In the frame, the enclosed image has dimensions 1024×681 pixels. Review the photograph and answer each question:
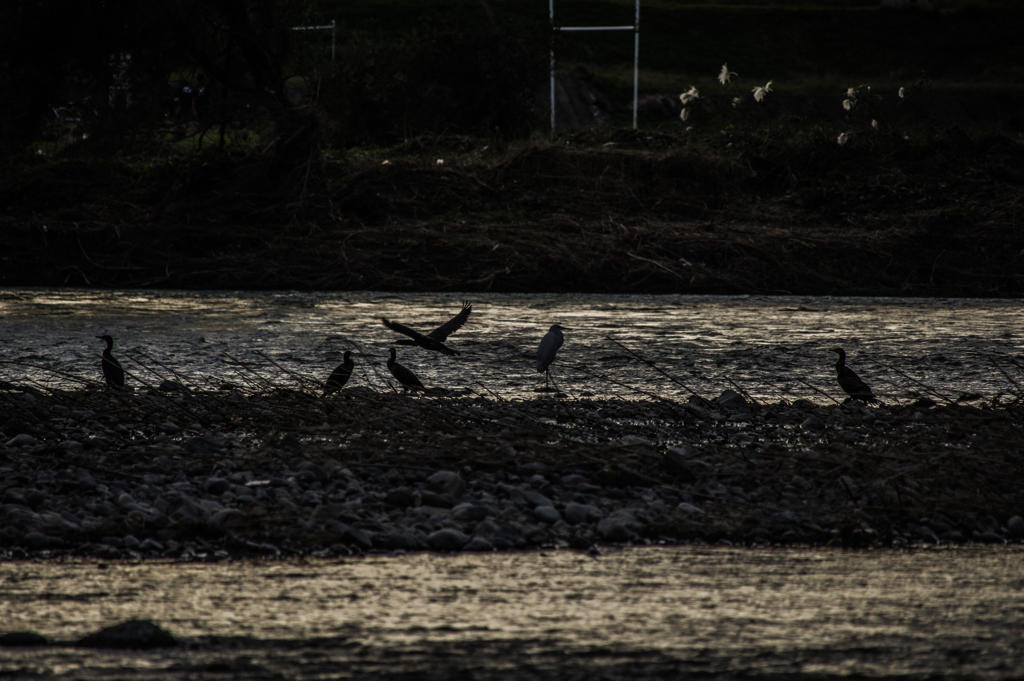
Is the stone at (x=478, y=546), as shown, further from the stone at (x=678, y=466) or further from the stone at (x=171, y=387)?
the stone at (x=171, y=387)

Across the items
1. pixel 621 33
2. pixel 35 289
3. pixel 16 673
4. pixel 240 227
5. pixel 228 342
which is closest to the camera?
pixel 16 673

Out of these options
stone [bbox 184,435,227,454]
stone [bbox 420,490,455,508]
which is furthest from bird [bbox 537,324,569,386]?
stone [bbox 420,490,455,508]

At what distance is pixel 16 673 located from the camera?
2205mm

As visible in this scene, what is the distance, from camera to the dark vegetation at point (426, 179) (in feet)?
42.2

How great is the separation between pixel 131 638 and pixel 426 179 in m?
14.0

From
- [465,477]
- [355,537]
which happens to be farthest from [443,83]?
[355,537]

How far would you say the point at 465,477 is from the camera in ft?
13.0

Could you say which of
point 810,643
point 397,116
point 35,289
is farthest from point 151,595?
point 397,116

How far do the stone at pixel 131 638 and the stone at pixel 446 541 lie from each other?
3.31 ft

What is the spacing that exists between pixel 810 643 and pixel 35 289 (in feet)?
39.1

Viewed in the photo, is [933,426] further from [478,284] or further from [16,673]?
[478,284]

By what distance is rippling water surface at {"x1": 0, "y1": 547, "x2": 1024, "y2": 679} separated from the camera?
7.45 ft

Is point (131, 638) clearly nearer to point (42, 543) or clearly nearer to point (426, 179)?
point (42, 543)

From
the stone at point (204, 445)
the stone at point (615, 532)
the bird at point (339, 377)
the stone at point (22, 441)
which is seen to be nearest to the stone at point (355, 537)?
the stone at point (615, 532)
